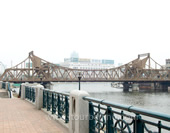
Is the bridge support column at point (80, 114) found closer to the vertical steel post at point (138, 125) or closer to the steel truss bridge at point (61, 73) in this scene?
the vertical steel post at point (138, 125)

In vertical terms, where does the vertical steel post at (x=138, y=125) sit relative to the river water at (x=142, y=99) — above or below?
above

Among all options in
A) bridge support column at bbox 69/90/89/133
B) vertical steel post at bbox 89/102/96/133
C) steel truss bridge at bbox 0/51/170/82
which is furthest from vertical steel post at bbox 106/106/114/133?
steel truss bridge at bbox 0/51/170/82

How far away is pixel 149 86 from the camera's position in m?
101

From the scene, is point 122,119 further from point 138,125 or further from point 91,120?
point 91,120

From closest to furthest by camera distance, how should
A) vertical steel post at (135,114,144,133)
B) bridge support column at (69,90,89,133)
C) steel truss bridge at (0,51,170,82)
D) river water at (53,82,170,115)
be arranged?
vertical steel post at (135,114,144,133), bridge support column at (69,90,89,133), river water at (53,82,170,115), steel truss bridge at (0,51,170,82)

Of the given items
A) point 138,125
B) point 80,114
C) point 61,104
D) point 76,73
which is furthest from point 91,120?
point 76,73

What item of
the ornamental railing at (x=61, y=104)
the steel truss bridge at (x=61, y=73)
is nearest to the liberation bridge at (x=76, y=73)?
the steel truss bridge at (x=61, y=73)

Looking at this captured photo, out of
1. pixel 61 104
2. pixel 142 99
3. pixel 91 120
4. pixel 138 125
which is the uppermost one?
pixel 138 125

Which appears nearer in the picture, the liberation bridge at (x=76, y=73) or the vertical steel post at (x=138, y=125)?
the vertical steel post at (x=138, y=125)

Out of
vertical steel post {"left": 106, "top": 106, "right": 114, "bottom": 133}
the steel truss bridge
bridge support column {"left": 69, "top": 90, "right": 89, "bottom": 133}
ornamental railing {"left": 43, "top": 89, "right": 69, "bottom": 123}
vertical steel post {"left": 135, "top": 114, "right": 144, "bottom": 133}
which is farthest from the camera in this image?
the steel truss bridge

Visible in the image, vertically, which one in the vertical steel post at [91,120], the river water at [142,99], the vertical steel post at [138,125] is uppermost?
the vertical steel post at [138,125]

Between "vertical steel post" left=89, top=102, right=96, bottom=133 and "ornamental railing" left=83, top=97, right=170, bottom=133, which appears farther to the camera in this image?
"vertical steel post" left=89, top=102, right=96, bottom=133

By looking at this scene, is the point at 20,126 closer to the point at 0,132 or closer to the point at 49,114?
the point at 0,132

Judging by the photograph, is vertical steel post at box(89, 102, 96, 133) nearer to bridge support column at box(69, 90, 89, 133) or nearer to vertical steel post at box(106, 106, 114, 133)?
bridge support column at box(69, 90, 89, 133)
